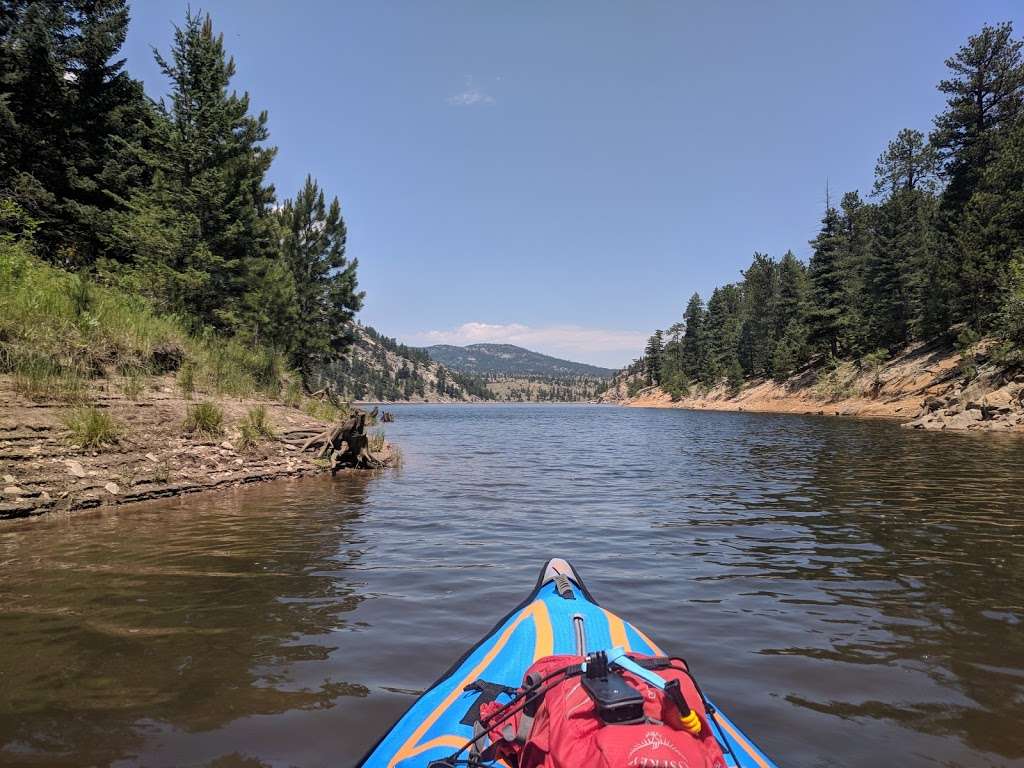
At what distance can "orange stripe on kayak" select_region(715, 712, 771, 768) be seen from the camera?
2839 millimetres

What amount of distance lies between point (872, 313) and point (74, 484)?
2456 inches

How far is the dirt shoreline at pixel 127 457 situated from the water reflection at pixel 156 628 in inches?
37.4

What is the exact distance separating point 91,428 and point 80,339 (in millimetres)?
3105

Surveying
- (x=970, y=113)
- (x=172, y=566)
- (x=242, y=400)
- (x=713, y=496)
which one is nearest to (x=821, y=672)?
Result: (x=172, y=566)

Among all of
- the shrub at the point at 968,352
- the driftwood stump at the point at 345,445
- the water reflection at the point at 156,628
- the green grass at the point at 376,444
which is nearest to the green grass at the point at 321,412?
the green grass at the point at 376,444

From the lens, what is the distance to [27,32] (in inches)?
787

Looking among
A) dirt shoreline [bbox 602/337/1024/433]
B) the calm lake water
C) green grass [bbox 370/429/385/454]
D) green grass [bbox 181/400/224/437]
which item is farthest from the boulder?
green grass [bbox 181/400/224/437]

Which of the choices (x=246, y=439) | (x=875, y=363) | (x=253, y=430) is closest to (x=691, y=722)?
(x=246, y=439)

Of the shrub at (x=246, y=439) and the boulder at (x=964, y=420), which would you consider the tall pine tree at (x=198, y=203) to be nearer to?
the shrub at (x=246, y=439)

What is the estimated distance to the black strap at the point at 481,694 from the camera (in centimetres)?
316

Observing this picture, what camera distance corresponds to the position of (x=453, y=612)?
5.80 metres

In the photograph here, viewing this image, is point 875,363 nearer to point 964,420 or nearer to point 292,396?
point 964,420

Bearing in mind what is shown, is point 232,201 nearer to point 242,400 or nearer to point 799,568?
point 242,400

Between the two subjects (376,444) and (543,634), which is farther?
(376,444)
